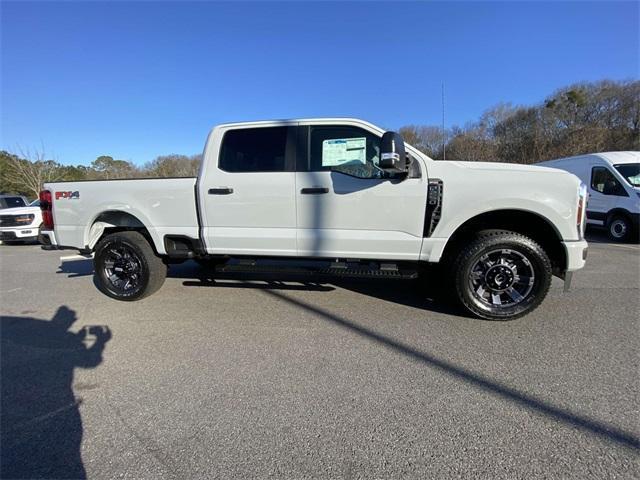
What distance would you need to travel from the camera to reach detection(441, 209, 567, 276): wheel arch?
3750 millimetres

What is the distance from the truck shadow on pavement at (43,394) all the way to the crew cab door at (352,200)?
96.8 inches

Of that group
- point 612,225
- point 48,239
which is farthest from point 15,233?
point 612,225

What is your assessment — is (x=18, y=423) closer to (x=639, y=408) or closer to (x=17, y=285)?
(x=639, y=408)

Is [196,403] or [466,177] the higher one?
[466,177]

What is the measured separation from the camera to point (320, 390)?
8.48 feet

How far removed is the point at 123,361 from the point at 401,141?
10.7 ft

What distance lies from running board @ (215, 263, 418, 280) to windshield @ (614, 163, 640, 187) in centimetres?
965

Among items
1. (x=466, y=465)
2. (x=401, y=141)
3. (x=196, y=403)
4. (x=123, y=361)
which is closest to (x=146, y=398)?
(x=196, y=403)

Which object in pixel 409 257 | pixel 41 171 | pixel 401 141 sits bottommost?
pixel 409 257

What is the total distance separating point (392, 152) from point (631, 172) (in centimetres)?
1048

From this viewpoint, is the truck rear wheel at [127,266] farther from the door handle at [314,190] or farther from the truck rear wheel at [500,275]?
the truck rear wheel at [500,275]

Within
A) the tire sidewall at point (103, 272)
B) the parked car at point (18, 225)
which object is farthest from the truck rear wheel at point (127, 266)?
the parked car at point (18, 225)

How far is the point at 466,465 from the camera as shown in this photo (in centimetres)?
189

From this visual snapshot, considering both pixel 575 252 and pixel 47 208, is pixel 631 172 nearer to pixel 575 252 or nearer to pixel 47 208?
pixel 575 252
